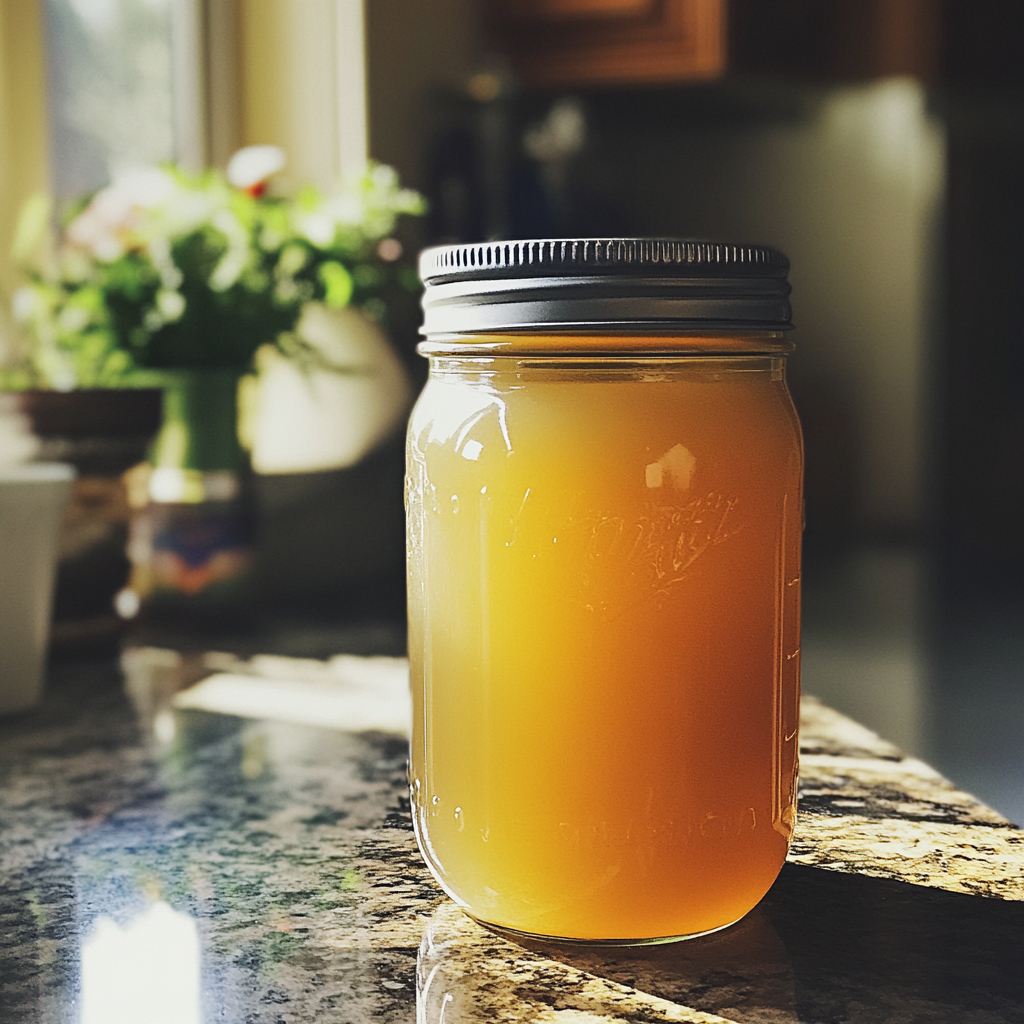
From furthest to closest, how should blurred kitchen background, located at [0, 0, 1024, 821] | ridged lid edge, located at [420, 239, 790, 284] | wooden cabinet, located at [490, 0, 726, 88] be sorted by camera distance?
wooden cabinet, located at [490, 0, 726, 88] < blurred kitchen background, located at [0, 0, 1024, 821] < ridged lid edge, located at [420, 239, 790, 284]

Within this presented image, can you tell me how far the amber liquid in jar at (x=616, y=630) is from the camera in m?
0.47

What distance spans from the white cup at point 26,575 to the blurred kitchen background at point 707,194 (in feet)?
0.45

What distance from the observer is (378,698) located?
3.08 ft

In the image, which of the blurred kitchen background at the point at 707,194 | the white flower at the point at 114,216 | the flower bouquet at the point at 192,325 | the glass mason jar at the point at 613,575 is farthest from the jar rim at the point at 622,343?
the white flower at the point at 114,216

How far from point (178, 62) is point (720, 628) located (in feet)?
4.92

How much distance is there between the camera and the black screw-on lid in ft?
1.47

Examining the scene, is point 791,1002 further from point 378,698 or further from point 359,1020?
point 378,698

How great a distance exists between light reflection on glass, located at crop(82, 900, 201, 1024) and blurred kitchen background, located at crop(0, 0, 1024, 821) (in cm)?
56

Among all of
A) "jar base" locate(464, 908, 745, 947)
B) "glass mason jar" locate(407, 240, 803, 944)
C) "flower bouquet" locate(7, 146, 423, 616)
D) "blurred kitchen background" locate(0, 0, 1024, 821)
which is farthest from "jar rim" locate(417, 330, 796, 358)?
"flower bouquet" locate(7, 146, 423, 616)

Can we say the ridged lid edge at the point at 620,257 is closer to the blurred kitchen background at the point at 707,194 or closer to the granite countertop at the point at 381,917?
the granite countertop at the point at 381,917

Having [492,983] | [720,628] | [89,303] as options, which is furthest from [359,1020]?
[89,303]

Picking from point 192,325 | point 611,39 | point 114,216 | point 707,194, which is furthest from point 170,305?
point 707,194

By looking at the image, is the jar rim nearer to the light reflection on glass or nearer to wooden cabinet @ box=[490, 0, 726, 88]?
the light reflection on glass

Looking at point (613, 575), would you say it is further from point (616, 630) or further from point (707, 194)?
point (707, 194)
